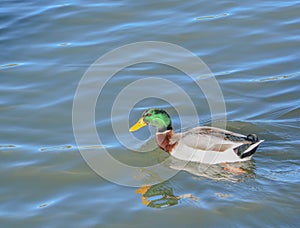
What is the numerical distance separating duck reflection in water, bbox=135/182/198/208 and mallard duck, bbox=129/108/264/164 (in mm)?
688

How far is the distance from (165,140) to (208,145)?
763mm

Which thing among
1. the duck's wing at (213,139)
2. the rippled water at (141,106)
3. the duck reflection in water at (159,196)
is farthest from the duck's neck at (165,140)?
the duck reflection in water at (159,196)

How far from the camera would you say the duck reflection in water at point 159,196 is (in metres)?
7.70

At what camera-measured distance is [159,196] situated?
7.95 metres

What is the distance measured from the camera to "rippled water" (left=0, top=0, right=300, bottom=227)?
748cm

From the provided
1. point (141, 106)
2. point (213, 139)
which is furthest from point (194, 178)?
point (141, 106)

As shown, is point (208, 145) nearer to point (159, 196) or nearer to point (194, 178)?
point (194, 178)

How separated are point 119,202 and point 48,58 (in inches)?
187

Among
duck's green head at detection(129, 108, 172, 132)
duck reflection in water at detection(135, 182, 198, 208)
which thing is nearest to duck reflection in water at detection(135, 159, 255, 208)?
duck reflection in water at detection(135, 182, 198, 208)

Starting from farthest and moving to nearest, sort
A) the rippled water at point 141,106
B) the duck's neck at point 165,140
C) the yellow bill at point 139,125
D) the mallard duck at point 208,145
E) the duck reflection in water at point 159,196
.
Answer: the yellow bill at point 139,125, the duck's neck at point 165,140, the mallard duck at point 208,145, the duck reflection in water at point 159,196, the rippled water at point 141,106

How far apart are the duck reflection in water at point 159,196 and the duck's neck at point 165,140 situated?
0.81 m

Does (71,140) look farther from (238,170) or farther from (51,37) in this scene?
(51,37)

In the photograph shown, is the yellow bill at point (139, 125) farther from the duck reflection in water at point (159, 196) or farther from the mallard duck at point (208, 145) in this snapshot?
the duck reflection in water at point (159, 196)

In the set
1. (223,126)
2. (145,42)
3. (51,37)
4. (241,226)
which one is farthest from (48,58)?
(241,226)
